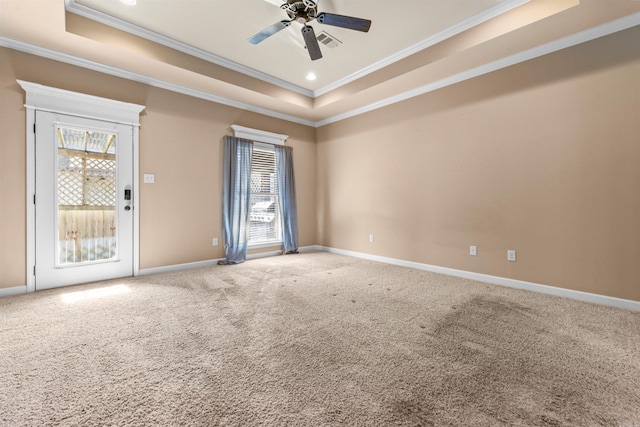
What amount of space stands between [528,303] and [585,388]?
1399mm

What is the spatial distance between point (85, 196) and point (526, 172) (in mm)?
5244

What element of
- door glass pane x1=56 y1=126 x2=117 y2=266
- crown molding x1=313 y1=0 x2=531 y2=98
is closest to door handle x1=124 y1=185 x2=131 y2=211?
door glass pane x1=56 y1=126 x2=117 y2=266

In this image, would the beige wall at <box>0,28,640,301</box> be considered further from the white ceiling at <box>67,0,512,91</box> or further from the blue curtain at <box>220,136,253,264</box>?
the white ceiling at <box>67,0,512,91</box>

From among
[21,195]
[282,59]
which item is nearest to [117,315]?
[21,195]

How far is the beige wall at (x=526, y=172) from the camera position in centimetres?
261

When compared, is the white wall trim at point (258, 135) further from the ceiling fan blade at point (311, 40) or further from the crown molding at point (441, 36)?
the ceiling fan blade at point (311, 40)

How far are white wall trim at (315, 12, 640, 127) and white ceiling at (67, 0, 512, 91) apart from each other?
0.66 meters

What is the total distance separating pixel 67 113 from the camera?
315 centimetres

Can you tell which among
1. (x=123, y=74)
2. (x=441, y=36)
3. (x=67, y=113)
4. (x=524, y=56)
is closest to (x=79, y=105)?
(x=67, y=113)

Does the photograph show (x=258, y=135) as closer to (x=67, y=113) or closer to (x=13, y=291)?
(x=67, y=113)

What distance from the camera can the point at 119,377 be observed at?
1547mm

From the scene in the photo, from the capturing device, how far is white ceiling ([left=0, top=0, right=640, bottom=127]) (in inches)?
102

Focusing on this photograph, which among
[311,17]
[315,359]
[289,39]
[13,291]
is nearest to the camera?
[315,359]

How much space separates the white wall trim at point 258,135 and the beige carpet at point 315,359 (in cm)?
273
